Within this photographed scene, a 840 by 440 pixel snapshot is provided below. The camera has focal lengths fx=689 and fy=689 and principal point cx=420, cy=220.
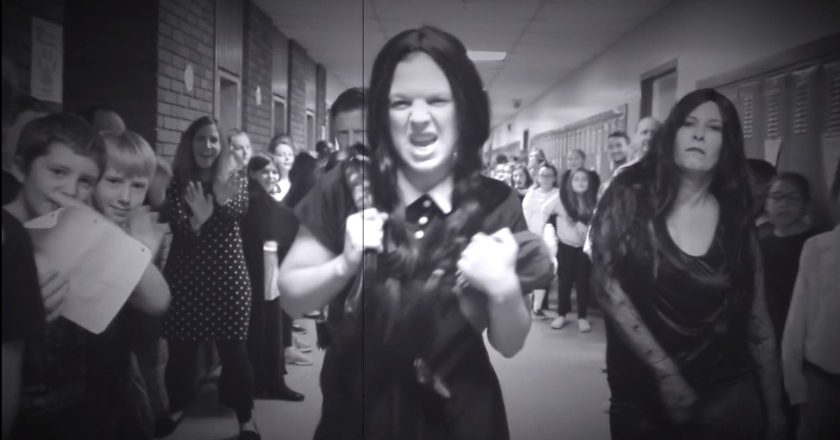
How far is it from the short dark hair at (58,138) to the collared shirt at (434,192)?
1.01 meters

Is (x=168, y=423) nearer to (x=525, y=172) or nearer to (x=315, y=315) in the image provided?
(x=315, y=315)

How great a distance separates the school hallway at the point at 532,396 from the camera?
2.45 meters

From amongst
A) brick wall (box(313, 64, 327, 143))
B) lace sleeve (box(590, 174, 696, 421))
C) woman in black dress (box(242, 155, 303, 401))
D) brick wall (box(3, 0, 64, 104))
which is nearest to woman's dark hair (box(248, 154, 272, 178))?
woman in black dress (box(242, 155, 303, 401))

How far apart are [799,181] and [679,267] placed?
55 centimetres

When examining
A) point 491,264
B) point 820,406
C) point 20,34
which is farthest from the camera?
point 820,406

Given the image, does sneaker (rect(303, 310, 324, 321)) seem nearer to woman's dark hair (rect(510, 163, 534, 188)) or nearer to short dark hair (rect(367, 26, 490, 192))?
short dark hair (rect(367, 26, 490, 192))

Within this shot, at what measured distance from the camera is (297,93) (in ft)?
8.36

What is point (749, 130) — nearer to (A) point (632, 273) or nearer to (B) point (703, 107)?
(B) point (703, 107)

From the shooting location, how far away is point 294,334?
245 cm

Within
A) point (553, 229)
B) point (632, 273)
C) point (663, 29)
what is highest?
point (663, 29)

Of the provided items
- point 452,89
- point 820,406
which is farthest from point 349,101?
point 820,406

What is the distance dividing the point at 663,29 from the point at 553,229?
33.8 inches

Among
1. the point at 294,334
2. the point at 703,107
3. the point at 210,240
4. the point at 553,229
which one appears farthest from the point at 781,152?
the point at 210,240

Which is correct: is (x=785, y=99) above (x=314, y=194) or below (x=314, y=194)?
above
